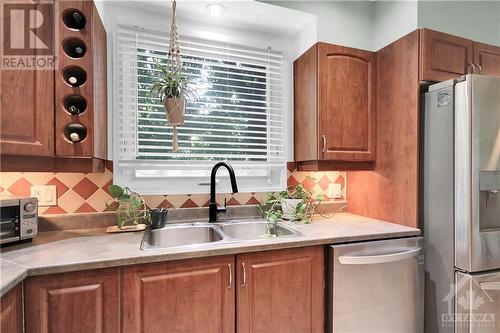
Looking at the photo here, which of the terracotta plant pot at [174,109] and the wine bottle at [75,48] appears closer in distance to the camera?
the wine bottle at [75,48]

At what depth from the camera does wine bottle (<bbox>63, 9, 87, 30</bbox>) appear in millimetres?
1209

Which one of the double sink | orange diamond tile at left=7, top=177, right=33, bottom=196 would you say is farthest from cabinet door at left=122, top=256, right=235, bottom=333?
orange diamond tile at left=7, top=177, right=33, bottom=196

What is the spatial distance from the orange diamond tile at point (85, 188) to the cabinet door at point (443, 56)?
2.05 metres

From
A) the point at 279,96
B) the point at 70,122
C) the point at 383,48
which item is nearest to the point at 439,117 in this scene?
the point at 383,48

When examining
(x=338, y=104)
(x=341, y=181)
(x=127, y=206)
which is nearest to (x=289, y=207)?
(x=341, y=181)

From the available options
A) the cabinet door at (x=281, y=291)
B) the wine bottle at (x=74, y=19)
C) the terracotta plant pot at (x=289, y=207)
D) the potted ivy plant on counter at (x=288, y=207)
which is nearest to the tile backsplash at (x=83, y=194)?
the potted ivy plant on counter at (x=288, y=207)

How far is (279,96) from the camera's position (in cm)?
203

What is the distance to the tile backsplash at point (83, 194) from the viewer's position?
4.63ft

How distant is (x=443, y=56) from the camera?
156 cm

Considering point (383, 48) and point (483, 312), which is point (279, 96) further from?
point (483, 312)

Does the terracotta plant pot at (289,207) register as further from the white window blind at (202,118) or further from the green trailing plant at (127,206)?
the green trailing plant at (127,206)

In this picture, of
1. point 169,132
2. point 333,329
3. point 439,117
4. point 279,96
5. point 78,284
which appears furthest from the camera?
point 279,96

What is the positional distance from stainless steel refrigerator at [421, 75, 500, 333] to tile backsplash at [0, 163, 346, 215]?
112 cm

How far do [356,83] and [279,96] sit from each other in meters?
0.56
